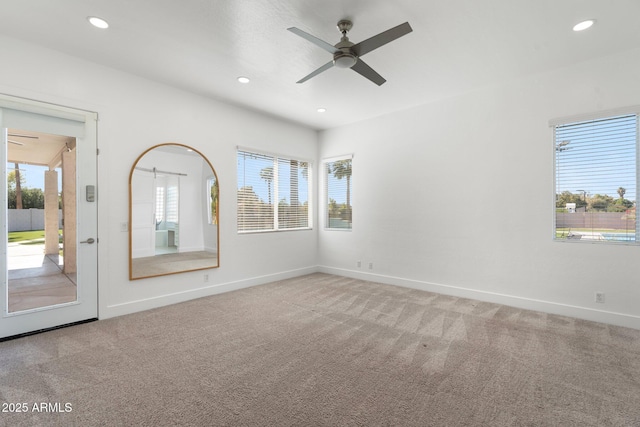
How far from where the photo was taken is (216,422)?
1802 millimetres

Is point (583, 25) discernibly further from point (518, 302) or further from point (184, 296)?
point (184, 296)

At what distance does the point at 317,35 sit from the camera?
291 cm

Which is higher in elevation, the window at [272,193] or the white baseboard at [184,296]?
the window at [272,193]

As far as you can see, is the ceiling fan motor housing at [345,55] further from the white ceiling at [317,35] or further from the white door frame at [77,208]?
the white door frame at [77,208]

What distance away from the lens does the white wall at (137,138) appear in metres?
3.17

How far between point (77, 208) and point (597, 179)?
19.6 ft

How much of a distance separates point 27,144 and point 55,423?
2.82m

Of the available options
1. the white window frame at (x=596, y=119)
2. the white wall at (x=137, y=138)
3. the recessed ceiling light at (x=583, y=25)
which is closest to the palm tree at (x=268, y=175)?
the white wall at (x=137, y=138)

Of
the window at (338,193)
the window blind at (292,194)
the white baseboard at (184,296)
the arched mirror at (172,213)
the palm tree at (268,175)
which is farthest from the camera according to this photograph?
the window at (338,193)

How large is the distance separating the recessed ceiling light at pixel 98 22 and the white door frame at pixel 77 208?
1086 millimetres

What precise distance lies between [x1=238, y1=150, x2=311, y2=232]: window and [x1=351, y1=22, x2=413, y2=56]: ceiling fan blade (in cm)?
292

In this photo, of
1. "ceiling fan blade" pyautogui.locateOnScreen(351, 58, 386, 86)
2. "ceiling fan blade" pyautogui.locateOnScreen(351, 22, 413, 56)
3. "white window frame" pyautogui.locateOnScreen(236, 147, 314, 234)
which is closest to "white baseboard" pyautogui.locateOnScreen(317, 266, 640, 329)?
"white window frame" pyautogui.locateOnScreen(236, 147, 314, 234)

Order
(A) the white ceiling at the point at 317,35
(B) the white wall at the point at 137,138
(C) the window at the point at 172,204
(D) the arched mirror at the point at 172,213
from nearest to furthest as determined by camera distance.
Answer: (A) the white ceiling at the point at 317,35, (B) the white wall at the point at 137,138, (D) the arched mirror at the point at 172,213, (C) the window at the point at 172,204

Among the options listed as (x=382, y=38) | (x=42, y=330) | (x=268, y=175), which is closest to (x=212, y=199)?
(x=268, y=175)
